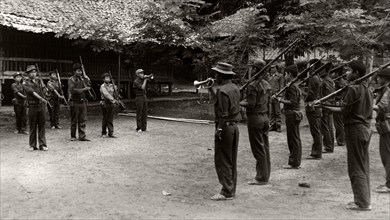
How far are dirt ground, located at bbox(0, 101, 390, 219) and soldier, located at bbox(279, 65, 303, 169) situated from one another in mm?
311

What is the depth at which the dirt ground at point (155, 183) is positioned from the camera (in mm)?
6559

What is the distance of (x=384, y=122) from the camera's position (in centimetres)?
774

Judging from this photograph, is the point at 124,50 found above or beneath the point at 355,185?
above

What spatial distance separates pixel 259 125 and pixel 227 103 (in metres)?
1.27

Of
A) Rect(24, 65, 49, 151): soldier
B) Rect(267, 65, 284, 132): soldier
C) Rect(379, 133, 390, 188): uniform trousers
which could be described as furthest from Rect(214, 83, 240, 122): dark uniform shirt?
Rect(267, 65, 284, 132): soldier

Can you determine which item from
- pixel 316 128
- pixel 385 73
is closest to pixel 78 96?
pixel 316 128

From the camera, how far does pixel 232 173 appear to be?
7.44 meters

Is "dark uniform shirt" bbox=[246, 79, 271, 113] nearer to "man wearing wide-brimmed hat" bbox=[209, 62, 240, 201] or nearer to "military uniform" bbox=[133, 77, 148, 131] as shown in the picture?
"man wearing wide-brimmed hat" bbox=[209, 62, 240, 201]

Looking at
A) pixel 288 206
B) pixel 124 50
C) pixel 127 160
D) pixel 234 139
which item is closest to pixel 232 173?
pixel 234 139

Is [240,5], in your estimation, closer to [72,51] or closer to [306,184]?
[72,51]

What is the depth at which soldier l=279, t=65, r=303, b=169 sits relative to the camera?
9.57 m

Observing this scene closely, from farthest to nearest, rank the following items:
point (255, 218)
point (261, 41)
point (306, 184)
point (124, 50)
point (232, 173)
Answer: point (124, 50), point (261, 41), point (306, 184), point (232, 173), point (255, 218)

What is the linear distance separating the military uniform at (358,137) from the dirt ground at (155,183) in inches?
14.7

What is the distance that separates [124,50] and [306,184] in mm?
13066
